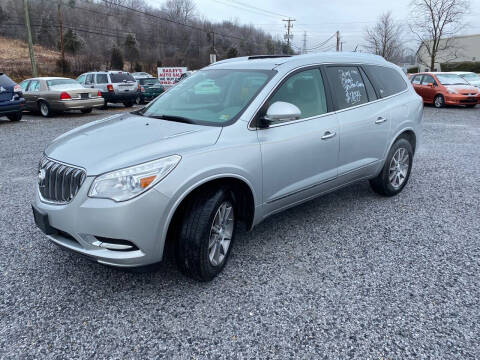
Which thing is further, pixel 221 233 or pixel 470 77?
pixel 470 77

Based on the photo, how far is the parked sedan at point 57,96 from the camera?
13.9 m

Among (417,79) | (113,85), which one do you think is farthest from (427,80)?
(113,85)

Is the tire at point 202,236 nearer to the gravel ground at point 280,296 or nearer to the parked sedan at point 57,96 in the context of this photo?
the gravel ground at point 280,296

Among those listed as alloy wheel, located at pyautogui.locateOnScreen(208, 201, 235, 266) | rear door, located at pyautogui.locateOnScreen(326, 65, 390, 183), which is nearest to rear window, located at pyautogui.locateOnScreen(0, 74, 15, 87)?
rear door, located at pyautogui.locateOnScreen(326, 65, 390, 183)

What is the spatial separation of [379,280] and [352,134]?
162 cm

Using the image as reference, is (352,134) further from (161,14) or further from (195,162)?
(161,14)

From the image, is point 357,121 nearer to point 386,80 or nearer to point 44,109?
point 386,80

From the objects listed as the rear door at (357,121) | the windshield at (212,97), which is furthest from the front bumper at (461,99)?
the windshield at (212,97)

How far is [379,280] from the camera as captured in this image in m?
3.10

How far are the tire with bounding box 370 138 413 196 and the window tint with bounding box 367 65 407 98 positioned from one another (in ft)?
2.13

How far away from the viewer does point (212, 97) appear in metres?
3.71

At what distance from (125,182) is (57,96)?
43.1ft

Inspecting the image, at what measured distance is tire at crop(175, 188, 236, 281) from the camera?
278cm

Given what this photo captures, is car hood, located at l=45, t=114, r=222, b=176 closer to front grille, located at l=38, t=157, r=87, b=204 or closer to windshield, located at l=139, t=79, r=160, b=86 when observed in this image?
front grille, located at l=38, t=157, r=87, b=204
